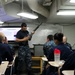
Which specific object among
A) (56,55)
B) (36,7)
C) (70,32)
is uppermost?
(36,7)

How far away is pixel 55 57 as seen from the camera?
4.27m

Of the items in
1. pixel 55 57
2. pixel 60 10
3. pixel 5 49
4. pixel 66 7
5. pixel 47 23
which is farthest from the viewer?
pixel 47 23

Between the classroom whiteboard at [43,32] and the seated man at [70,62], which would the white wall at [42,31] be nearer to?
the classroom whiteboard at [43,32]

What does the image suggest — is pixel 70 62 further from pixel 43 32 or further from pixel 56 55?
pixel 43 32

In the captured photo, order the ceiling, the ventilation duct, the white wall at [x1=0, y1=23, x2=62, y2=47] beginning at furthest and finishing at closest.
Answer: the white wall at [x1=0, y1=23, x2=62, y2=47]
the ventilation duct
the ceiling

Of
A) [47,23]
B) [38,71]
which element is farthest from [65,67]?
[47,23]

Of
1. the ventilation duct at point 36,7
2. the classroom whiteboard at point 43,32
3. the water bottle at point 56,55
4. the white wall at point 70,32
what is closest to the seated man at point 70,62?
the water bottle at point 56,55

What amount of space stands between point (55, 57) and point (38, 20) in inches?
187

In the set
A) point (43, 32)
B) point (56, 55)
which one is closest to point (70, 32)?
point (43, 32)

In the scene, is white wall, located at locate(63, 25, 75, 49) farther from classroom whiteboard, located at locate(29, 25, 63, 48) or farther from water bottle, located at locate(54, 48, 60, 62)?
water bottle, located at locate(54, 48, 60, 62)

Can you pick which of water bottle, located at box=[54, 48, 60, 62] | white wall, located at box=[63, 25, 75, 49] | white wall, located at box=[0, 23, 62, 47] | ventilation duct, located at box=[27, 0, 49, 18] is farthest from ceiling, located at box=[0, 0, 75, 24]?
water bottle, located at box=[54, 48, 60, 62]

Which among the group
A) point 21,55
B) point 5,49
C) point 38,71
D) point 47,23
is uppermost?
point 47,23

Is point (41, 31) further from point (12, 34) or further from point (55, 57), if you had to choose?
point (55, 57)

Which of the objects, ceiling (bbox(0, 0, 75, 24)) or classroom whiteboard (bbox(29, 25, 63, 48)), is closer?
ceiling (bbox(0, 0, 75, 24))
